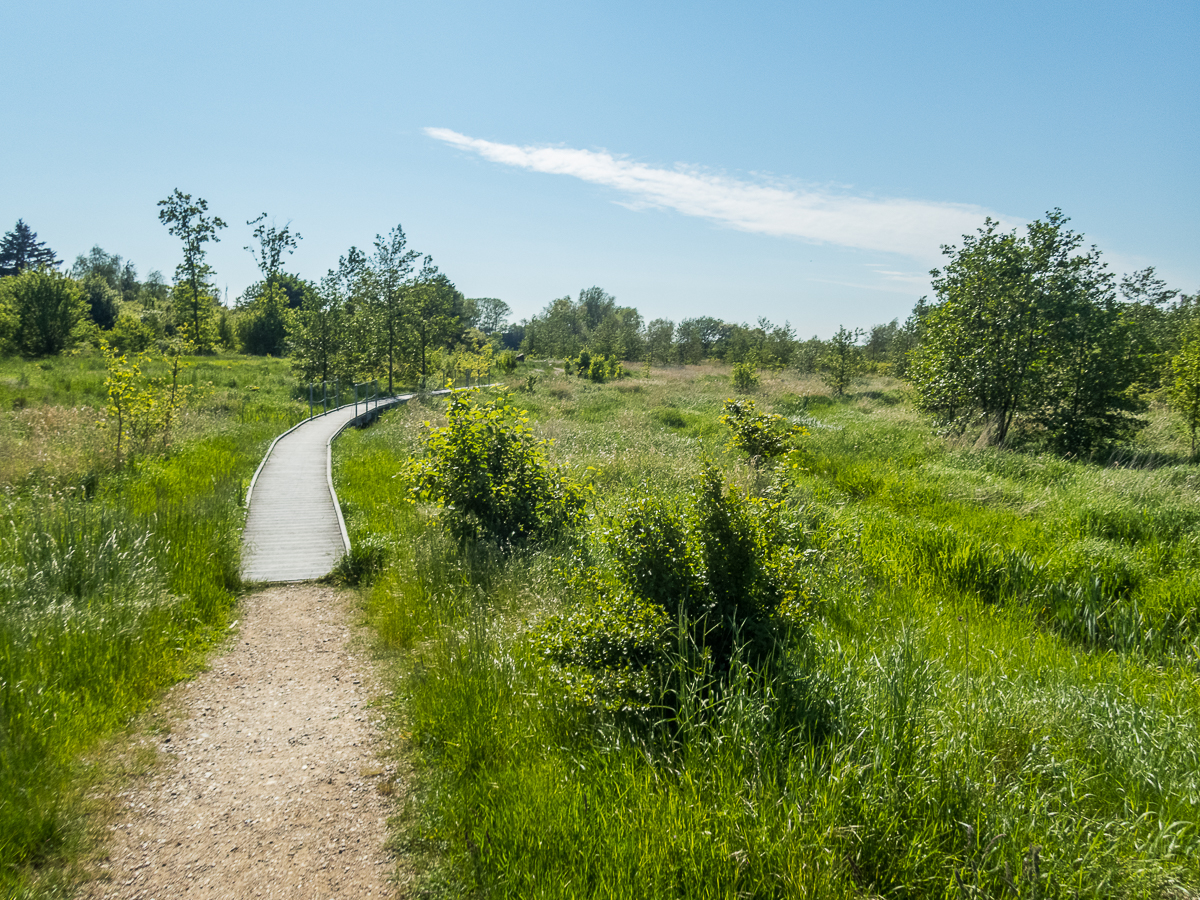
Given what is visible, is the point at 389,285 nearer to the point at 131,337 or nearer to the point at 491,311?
the point at 131,337

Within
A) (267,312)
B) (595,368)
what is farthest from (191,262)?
(595,368)

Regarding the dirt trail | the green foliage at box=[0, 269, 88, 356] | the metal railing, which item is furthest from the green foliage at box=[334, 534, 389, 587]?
the green foliage at box=[0, 269, 88, 356]

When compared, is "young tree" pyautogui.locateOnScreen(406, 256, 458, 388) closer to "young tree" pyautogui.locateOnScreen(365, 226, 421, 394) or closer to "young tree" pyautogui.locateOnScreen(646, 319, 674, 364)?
"young tree" pyautogui.locateOnScreen(365, 226, 421, 394)

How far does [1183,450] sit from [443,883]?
22.7 meters

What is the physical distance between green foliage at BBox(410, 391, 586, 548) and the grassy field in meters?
0.52

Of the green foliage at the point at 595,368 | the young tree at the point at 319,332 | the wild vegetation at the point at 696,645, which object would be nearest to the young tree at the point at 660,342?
the green foliage at the point at 595,368

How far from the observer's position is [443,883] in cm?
320

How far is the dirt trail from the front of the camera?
3.26m

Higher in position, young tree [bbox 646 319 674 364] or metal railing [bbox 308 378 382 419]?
young tree [bbox 646 319 674 364]

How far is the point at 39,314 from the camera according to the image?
33625mm

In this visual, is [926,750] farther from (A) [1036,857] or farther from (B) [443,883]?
(B) [443,883]

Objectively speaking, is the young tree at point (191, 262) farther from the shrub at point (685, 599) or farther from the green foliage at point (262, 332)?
the shrub at point (685, 599)

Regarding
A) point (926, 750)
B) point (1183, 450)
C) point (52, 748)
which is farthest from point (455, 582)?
point (1183, 450)

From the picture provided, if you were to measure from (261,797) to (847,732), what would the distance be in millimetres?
3785
